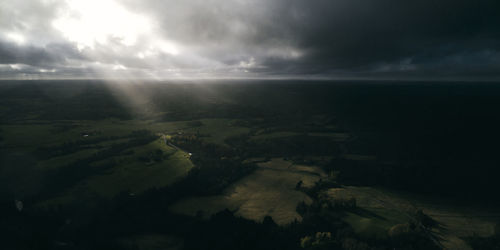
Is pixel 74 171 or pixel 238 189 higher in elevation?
pixel 74 171

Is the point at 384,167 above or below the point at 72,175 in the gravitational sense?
below

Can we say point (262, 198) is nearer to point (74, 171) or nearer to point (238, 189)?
point (238, 189)

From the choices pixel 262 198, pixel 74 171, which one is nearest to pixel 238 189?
pixel 262 198

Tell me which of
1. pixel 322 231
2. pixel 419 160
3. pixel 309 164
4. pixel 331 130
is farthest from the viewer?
pixel 331 130

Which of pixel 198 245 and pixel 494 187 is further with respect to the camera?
pixel 494 187

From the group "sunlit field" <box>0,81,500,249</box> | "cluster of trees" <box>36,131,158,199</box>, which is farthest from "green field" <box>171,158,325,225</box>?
"cluster of trees" <box>36,131,158,199</box>

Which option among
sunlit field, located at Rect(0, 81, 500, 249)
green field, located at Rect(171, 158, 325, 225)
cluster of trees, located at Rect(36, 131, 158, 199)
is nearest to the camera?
sunlit field, located at Rect(0, 81, 500, 249)

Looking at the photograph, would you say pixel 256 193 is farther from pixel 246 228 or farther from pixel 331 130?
pixel 331 130

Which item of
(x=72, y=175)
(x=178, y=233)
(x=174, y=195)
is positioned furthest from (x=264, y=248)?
(x=72, y=175)

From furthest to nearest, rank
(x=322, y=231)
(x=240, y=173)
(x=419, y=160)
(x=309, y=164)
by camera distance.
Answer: (x=419, y=160)
(x=309, y=164)
(x=240, y=173)
(x=322, y=231)

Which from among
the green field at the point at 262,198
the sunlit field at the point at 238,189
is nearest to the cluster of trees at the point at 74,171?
the sunlit field at the point at 238,189

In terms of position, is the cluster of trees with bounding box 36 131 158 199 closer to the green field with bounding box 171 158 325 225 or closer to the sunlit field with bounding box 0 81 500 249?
the sunlit field with bounding box 0 81 500 249
